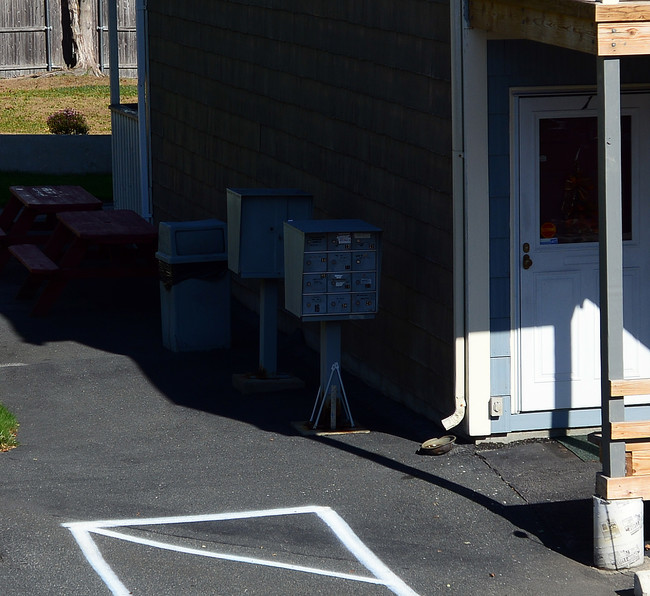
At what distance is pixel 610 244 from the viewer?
594cm

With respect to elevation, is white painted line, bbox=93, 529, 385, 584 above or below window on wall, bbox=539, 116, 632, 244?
below

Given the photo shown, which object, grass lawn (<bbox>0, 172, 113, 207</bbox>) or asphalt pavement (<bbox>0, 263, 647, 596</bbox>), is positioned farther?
grass lawn (<bbox>0, 172, 113, 207</bbox>)

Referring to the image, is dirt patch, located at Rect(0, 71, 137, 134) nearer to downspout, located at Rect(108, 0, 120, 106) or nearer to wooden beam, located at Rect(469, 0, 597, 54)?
downspout, located at Rect(108, 0, 120, 106)

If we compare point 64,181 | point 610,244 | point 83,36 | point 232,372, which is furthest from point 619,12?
point 83,36

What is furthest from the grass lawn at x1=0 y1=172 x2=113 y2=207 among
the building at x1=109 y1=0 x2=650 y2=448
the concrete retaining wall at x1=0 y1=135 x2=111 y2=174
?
the building at x1=109 y1=0 x2=650 y2=448

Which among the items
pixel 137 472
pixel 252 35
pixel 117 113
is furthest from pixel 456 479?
pixel 117 113

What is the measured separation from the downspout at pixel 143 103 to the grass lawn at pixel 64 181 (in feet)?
13.3

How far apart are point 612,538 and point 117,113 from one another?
11.2m

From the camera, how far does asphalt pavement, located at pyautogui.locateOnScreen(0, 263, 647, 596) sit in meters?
5.94

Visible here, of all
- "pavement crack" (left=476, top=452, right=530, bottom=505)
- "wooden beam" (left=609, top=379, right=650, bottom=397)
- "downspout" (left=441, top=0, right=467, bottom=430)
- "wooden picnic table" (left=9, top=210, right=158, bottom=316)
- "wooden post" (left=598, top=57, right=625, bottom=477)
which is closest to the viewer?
"wooden post" (left=598, top=57, right=625, bottom=477)

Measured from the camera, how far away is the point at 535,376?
7.82m

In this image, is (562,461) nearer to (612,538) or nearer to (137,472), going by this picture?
(612,538)

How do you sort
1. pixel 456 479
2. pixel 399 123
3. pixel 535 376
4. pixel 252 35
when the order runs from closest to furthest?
pixel 456 479 → pixel 535 376 → pixel 399 123 → pixel 252 35

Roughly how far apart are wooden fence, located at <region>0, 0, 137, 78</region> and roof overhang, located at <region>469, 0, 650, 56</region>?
28152 millimetres
